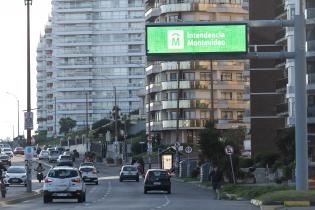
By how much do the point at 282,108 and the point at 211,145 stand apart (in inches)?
A: 800

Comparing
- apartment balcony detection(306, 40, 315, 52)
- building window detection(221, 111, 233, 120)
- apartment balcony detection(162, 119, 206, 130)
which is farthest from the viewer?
building window detection(221, 111, 233, 120)

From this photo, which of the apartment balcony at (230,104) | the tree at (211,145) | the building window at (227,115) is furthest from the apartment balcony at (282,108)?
the building window at (227,115)

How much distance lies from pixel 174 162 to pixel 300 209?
63.5 meters

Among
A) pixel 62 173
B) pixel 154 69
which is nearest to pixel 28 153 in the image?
pixel 62 173

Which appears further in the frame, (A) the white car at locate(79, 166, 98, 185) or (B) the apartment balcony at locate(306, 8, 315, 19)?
(B) the apartment balcony at locate(306, 8, 315, 19)

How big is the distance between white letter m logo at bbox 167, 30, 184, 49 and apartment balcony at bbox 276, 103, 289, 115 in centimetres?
4708

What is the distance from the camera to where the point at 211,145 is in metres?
63.5

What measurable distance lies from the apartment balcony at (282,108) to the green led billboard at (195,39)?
46439 mm

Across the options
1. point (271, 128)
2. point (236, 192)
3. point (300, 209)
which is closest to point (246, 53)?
point (300, 209)

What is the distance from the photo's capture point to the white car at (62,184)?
39312mm

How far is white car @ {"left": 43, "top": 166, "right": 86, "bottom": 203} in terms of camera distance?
39.3 m

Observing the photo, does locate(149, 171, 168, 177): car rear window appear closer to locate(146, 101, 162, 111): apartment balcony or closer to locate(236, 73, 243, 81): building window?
locate(146, 101, 162, 111): apartment balcony

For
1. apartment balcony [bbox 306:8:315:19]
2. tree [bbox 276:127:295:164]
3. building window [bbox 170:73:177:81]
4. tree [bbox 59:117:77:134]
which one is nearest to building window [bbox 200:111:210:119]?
building window [bbox 170:73:177:81]

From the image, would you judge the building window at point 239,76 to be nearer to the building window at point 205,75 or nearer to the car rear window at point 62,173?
the building window at point 205,75
